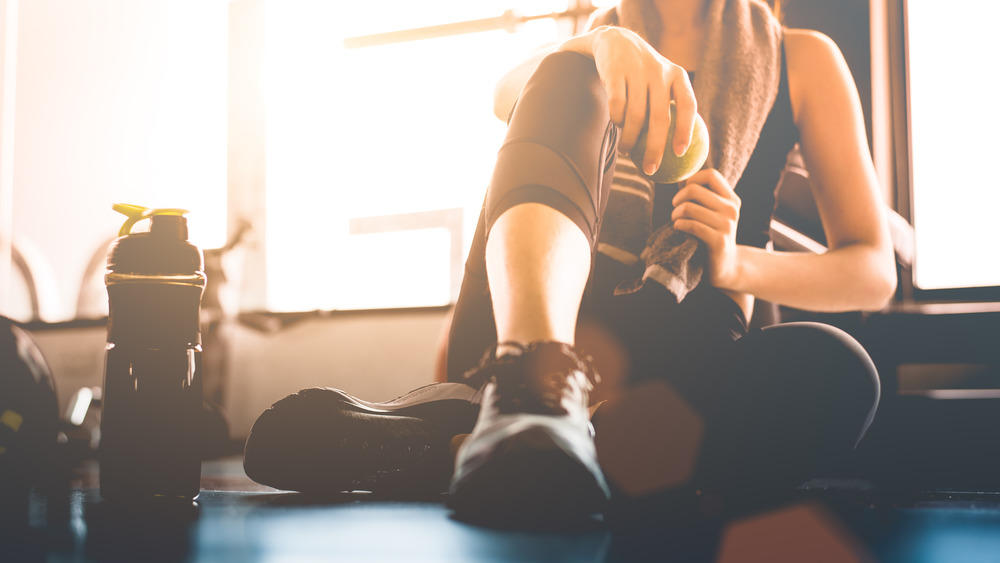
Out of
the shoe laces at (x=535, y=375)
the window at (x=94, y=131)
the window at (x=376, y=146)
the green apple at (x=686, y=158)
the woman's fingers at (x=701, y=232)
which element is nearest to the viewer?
the shoe laces at (x=535, y=375)

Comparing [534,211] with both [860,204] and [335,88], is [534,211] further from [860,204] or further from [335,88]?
[335,88]

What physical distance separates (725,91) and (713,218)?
24cm

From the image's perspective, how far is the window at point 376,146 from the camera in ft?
5.39

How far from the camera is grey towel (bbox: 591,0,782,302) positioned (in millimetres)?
1106

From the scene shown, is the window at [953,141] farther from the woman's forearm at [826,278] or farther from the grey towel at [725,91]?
the grey towel at [725,91]

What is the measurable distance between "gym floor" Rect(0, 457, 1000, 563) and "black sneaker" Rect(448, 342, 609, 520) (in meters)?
0.02

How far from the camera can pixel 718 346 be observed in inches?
38.1

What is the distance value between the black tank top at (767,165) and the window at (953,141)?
27 centimetres

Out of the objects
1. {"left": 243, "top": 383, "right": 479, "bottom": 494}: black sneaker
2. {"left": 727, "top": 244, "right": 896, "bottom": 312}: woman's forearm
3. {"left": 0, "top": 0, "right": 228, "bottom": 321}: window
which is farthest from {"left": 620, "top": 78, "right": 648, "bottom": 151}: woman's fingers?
{"left": 0, "top": 0, "right": 228, "bottom": 321}: window

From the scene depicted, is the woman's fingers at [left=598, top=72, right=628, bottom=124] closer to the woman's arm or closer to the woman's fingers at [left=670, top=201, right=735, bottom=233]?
the woman's fingers at [left=670, top=201, right=735, bottom=233]

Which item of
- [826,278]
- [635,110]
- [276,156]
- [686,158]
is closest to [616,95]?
[635,110]

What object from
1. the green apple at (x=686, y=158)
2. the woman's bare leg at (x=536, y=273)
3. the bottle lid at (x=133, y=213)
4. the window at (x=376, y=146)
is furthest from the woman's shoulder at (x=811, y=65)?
the bottle lid at (x=133, y=213)

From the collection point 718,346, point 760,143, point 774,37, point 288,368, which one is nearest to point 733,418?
point 718,346

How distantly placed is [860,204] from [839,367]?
54 centimetres
